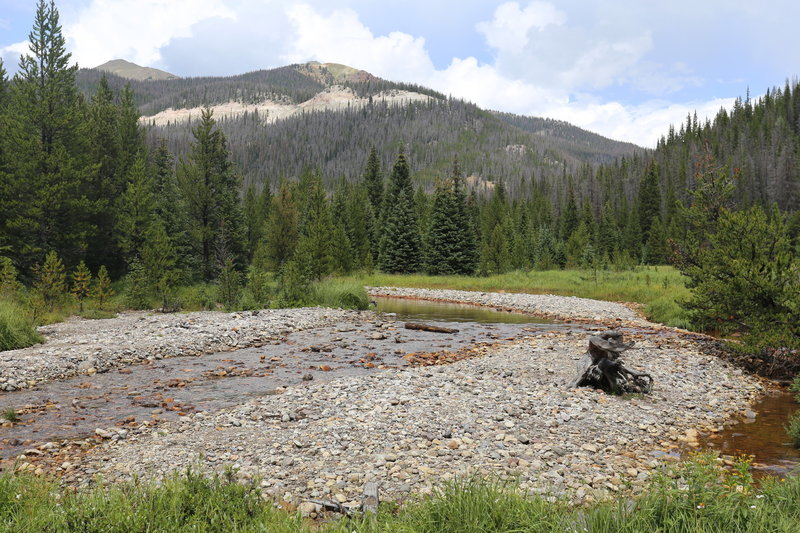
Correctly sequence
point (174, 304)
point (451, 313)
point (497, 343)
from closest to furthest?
point (497, 343) → point (174, 304) → point (451, 313)

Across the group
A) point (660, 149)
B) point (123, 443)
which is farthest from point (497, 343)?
point (660, 149)

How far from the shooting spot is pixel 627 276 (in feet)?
131

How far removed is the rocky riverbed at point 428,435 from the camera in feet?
19.8

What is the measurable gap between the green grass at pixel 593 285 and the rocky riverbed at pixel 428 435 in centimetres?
1320

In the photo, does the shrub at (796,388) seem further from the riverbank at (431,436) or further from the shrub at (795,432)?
the shrub at (795,432)

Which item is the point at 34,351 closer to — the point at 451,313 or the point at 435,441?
the point at 435,441

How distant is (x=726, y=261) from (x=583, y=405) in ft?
25.7

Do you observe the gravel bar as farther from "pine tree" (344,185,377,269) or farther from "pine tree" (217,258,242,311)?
"pine tree" (217,258,242,311)

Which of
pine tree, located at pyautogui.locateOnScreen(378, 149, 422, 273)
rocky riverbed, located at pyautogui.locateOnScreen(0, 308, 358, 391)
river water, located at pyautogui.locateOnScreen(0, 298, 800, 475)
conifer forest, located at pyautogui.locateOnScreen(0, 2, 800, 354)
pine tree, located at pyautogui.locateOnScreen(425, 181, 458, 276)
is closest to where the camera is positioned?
river water, located at pyautogui.locateOnScreen(0, 298, 800, 475)

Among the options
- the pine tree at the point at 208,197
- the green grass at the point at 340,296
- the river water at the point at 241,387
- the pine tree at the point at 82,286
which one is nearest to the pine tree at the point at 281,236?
the pine tree at the point at 208,197

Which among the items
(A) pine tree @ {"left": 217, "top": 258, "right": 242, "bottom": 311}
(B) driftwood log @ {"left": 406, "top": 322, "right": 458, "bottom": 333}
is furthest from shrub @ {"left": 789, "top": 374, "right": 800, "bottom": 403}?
(A) pine tree @ {"left": 217, "top": 258, "right": 242, "bottom": 311}

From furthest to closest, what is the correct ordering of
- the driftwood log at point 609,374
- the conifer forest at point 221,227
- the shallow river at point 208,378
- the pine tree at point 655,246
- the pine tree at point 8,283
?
the pine tree at point 655,246, the pine tree at point 8,283, the conifer forest at point 221,227, the driftwood log at point 609,374, the shallow river at point 208,378

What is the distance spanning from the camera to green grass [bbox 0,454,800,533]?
3736 mm

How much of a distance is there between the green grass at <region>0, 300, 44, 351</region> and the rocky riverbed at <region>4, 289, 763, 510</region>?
9218 millimetres
